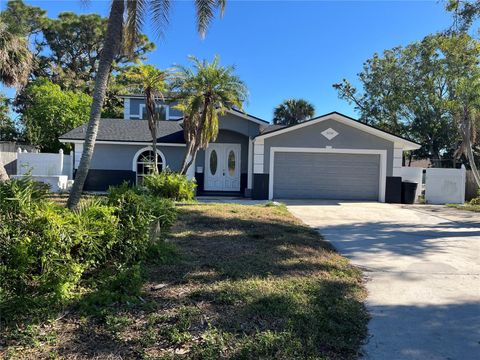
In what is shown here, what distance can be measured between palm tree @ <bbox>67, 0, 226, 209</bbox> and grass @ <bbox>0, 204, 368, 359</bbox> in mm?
1928

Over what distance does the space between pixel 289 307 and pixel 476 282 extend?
11.0 feet

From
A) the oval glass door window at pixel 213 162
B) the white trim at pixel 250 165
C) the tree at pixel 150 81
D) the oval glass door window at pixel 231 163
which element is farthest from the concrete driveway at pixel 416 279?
the oval glass door window at pixel 213 162

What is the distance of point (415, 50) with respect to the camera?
1169 inches

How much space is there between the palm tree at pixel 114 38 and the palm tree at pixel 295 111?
1132 inches

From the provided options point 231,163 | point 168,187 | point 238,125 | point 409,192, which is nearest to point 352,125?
point 409,192

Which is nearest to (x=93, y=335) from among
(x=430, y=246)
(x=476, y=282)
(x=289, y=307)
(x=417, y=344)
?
(x=289, y=307)

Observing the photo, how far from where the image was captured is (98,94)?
21.5ft

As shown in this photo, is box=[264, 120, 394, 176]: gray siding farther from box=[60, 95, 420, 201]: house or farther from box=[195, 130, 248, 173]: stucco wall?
box=[195, 130, 248, 173]: stucco wall

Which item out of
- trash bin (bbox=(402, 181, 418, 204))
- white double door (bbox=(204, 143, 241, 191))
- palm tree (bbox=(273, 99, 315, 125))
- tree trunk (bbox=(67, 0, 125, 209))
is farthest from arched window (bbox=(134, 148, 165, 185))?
palm tree (bbox=(273, 99, 315, 125))

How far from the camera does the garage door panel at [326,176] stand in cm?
1831

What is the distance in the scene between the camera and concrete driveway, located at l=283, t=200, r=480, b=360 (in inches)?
154

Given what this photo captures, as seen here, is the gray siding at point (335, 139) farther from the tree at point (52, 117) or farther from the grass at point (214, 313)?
the tree at point (52, 117)

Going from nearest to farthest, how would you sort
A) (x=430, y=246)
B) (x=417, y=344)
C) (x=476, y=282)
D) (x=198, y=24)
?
(x=417, y=344) → (x=476, y=282) → (x=430, y=246) → (x=198, y=24)

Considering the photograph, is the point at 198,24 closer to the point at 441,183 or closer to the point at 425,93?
the point at 441,183
